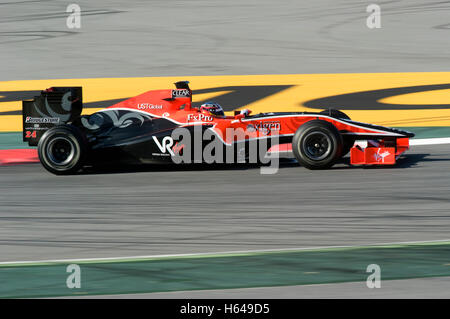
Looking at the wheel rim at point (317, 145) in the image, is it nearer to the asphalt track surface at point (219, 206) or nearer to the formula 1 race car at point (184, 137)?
the formula 1 race car at point (184, 137)

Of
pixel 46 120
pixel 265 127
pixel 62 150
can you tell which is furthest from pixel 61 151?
pixel 265 127

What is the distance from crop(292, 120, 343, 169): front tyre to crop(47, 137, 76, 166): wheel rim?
297 centimetres

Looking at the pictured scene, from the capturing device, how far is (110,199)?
8320 millimetres

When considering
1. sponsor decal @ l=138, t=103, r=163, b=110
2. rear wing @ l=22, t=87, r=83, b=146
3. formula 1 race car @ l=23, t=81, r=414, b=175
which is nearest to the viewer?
formula 1 race car @ l=23, t=81, r=414, b=175

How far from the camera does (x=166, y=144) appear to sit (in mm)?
10039

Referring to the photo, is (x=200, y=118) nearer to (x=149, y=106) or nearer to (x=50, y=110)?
(x=149, y=106)

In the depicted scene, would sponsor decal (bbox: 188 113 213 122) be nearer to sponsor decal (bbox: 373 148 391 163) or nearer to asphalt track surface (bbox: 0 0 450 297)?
asphalt track surface (bbox: 0 0 450 297)

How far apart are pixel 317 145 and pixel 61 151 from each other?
135 inches

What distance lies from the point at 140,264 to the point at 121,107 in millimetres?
5025

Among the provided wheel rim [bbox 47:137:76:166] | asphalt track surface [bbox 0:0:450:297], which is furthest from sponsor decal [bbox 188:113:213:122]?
wheel rim [bbox 47:137:76:166]

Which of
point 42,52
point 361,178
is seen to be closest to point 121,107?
point 361,178

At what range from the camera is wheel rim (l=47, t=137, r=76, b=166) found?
10.1 meters

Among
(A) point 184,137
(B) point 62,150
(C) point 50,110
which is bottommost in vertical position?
(B) point 62,150

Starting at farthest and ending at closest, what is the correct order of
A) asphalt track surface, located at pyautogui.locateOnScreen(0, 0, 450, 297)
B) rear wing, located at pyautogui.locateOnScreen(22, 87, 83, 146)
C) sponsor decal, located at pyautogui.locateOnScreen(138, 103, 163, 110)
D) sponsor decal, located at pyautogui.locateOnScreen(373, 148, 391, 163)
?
1. rear wing, located at pyautogui.locateOnScreen(22, 87, 83, 146)
2. sponsor decal, located at pyautogui.locateOnScreen(138, 103, 163, 110)
3. sponsor decal, located at pyautogui.locateOnScreen(373, 148, 391, 163)
4. asphalt track surface, located at pyautogui.locateOnScreen(0, 0, 450, 297)
